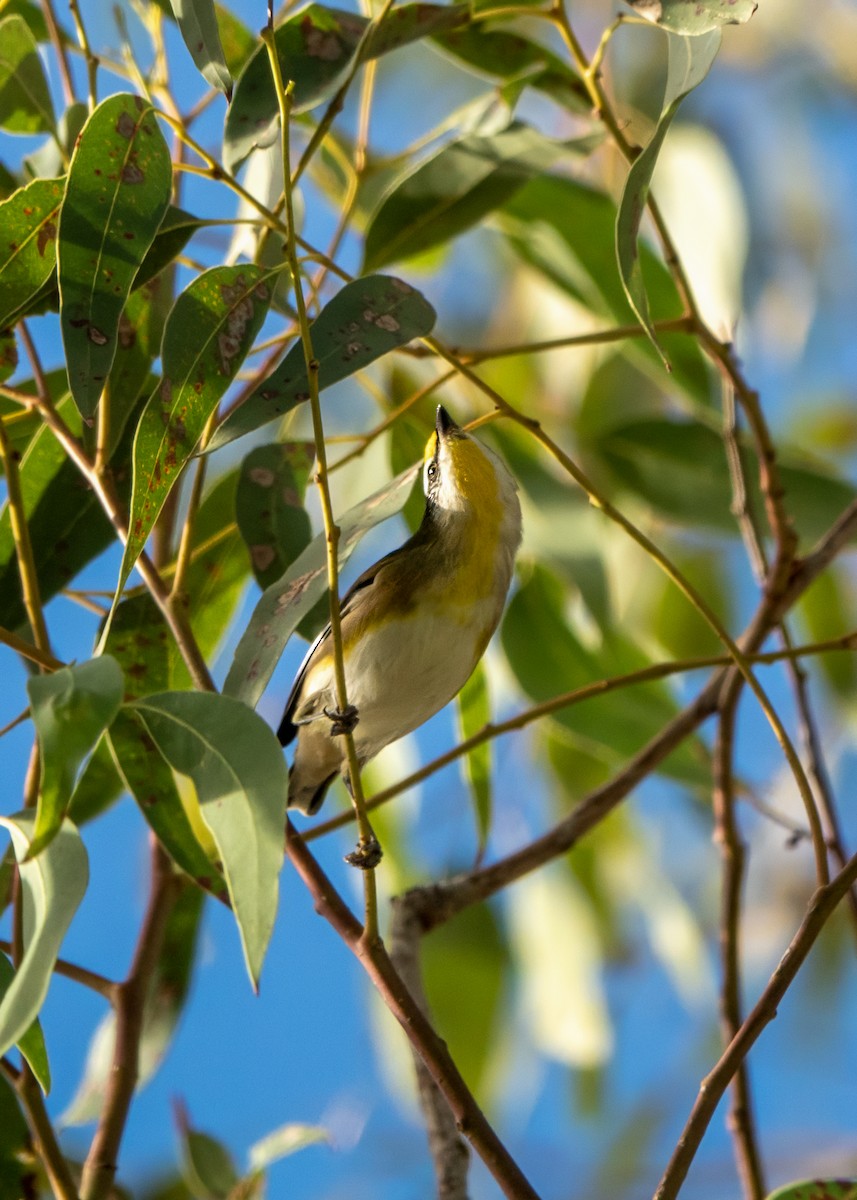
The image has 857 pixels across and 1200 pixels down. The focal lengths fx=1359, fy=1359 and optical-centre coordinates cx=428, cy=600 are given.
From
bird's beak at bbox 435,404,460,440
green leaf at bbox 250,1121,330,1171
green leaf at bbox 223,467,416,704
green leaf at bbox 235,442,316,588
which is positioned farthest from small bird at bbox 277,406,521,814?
green leaf at bbox 250,1121,330,1171

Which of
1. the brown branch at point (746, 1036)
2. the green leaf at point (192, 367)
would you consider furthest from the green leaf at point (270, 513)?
the brown branch at point (746, 1036)

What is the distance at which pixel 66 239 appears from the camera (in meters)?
0.93

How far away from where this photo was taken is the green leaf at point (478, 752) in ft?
4.63

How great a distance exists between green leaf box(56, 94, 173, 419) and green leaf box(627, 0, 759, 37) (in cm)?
37

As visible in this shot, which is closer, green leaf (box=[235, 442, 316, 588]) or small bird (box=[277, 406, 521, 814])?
green leaf (box=[235, 442, 316, 588])

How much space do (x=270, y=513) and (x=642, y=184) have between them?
44cm

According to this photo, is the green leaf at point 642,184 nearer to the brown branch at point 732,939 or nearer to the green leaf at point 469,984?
the brown branch at point 732,939

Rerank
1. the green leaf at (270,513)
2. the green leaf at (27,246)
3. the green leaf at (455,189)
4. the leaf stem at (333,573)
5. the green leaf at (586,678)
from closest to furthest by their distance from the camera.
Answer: the leaf stem at (333,573), the green leaf at (27,246), the green leaf at (270,513), the green leaf at (455,189), the green leaf at (586,678)

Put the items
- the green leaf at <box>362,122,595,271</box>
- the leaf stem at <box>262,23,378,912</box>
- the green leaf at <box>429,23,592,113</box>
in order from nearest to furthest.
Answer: the leaf stem at <box>262,23,378,912</box> → the green leaf at <box>362,122,595,271</box> → the green leaf at <box>429,23,592,113</box>

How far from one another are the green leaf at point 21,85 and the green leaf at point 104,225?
342mm

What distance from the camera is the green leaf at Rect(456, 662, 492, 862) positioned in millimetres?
1411

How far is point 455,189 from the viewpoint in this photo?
1.34 metres

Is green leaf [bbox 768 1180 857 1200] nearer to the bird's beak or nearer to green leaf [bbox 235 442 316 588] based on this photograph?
green leaf [bbox 235 442 316 588]

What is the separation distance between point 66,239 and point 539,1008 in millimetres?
1715
